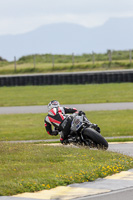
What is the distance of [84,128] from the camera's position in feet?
42.5

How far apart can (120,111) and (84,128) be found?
10.8 m

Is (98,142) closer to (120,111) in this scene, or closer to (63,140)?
(63,140)

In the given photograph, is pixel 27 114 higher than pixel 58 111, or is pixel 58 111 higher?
pixel 58 111

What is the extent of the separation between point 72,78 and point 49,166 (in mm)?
25894

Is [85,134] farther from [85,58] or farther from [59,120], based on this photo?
[85,58]

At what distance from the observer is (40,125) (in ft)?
67.4

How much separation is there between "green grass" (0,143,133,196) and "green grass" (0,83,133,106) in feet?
52.1

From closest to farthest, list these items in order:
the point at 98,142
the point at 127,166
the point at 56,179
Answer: the point at 56,179 < the point at 127,166 < the point at 98,142

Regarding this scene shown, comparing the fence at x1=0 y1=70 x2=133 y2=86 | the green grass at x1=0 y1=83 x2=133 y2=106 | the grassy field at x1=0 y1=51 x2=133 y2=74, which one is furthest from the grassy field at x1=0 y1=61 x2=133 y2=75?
the green grass at x1=0 y1=83 x2=133 y2=106

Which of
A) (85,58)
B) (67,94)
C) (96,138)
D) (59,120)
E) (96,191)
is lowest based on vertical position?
(67,94)

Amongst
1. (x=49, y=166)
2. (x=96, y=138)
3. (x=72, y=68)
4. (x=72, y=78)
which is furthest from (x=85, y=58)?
(x=49, y=166)

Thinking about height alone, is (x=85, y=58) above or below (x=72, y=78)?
above

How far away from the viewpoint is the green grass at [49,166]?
9070 mm

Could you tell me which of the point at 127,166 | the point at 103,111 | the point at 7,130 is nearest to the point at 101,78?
the point at 103,111
